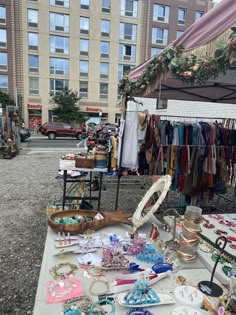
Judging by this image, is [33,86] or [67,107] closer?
[67,107]

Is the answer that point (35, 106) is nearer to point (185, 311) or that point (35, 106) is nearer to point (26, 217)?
point (26, 217)

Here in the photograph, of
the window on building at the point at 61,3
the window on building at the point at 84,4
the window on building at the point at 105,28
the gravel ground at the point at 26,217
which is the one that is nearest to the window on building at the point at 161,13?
the window on building at the point at 105,28

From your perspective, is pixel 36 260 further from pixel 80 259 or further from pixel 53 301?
pixel 53 301

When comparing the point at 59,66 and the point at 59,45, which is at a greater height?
the point at 59,45

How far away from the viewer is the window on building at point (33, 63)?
67.6 feet

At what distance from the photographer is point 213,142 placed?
3096mm

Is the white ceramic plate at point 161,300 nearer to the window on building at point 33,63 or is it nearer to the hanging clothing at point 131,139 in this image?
the hanging clothing at point 131,139

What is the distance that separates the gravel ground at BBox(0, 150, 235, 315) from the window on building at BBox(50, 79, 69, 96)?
52.7 feet

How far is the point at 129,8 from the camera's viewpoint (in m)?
21.3

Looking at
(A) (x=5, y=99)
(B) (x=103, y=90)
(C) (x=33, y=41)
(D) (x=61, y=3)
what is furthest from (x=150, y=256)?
(D) (x=61, y=3)

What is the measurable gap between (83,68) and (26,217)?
20.5 m

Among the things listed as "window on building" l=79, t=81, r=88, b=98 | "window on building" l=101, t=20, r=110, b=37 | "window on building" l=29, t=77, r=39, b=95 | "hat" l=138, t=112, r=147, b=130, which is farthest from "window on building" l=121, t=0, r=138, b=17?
"hat" l=138, t=112, r=147, b=130

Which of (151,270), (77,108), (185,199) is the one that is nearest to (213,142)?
(185,199)

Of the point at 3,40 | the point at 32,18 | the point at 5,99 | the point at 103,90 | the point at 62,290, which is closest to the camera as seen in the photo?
the point at 62,290
